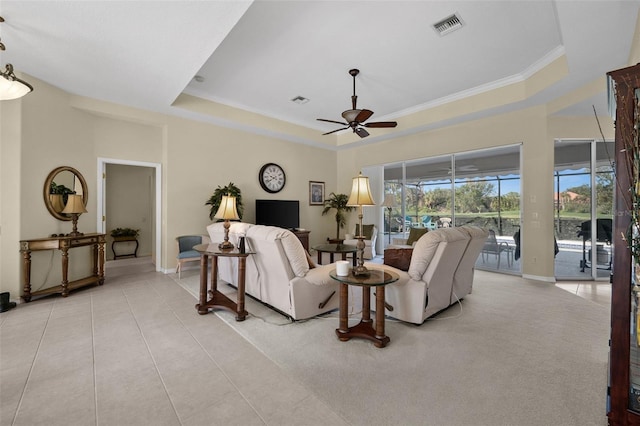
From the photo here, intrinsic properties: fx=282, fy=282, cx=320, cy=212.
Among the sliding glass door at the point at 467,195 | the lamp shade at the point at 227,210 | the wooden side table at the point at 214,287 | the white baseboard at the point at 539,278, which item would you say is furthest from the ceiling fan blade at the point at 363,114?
the white baseboard at the point at 539,278

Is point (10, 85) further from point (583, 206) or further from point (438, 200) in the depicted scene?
point (583, 206)

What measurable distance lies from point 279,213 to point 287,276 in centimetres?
367

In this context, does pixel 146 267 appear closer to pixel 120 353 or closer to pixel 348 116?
pixel 120 353

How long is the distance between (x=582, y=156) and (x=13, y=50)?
827 cm

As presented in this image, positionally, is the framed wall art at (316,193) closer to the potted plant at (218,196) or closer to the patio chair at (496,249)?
the potted plant at (218,196)

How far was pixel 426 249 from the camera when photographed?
2.82 m

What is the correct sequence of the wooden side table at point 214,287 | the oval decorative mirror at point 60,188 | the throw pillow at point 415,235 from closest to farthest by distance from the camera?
the wooden side table at point 214,287 < the oval decorative mirror at point 60,188 < the throw pillow at point 415,235

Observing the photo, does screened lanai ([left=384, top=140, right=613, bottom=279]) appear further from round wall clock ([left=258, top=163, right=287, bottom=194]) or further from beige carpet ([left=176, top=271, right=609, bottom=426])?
round wall clock ([left=258, top=163, right=287, bottom=194])

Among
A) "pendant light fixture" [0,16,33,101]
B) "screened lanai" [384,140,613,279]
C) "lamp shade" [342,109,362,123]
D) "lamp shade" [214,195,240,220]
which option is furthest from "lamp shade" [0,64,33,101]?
"screened lanai" [384,140,613,279]

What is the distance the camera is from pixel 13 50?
10.3 feet

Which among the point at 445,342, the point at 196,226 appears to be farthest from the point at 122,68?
the point at 445,342

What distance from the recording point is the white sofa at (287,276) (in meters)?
2.87

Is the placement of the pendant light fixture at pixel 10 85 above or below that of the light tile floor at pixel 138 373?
above

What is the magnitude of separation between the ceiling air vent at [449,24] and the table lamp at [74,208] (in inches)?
208
